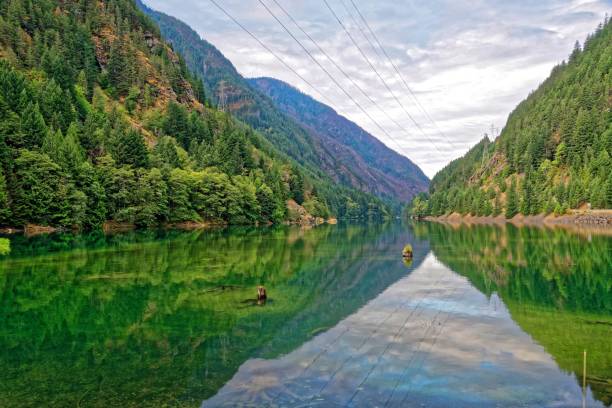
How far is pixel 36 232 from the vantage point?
8975 centimetres

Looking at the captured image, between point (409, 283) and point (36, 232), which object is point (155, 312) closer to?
point (409, 283)

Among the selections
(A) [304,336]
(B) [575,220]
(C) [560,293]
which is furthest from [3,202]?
(B) [575,220]

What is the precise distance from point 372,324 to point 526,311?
31.7 ft

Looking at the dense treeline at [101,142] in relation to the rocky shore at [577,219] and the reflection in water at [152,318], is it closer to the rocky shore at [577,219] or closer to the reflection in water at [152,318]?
the reflection in water at [152,318]

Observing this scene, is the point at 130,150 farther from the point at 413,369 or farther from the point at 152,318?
the point at 413,369

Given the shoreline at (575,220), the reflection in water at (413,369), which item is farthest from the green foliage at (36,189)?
the shoreline at (575,220)

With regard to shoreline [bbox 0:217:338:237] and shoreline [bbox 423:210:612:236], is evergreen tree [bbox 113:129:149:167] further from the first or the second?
shoreline [bbox 423:210:612:236]

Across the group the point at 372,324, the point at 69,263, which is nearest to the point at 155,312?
the point at 372,324

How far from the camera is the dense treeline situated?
89.9m

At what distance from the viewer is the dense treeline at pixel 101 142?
89.9 m

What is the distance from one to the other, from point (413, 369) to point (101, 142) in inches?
4481

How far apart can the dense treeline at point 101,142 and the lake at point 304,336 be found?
51106mm

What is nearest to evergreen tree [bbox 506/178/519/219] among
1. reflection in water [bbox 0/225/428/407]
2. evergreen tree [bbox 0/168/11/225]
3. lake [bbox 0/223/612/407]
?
reflection in water [bbox 0/225/428/407]

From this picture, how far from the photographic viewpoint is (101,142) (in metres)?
117
